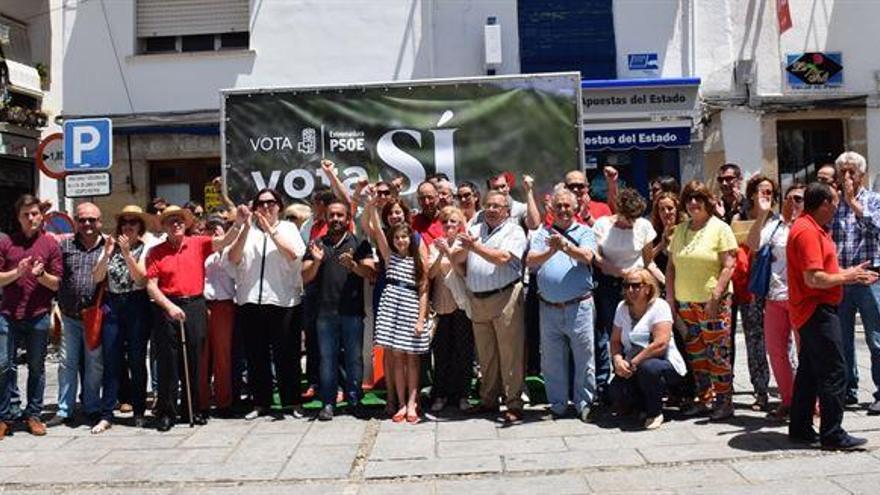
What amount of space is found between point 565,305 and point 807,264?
191 cm

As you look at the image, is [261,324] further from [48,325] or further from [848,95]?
[848,95]

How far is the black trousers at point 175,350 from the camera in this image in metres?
6.96

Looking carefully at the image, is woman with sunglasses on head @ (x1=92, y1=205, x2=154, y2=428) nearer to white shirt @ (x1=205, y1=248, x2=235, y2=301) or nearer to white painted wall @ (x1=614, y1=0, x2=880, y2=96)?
white shirt @ (x1=205, y1=248, x2=235, y2=301)

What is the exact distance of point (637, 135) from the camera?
13.6 metres

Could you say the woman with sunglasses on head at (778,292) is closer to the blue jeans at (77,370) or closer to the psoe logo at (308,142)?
the psoe logo at (308,142)

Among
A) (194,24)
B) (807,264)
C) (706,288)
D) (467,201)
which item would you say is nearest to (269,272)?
(467,201)

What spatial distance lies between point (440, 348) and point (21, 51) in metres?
12.6

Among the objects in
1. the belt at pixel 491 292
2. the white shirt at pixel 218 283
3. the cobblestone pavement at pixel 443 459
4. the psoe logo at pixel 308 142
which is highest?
the psoe logo at pixel 308 142

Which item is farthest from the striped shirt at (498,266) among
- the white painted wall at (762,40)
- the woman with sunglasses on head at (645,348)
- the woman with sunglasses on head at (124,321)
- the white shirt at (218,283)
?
the white painted wall at (762,40)

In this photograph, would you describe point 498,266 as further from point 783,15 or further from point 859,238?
point 783,15

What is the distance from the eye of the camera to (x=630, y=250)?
6.80 metres

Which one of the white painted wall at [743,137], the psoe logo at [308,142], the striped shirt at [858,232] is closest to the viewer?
the striped shirt at [858,232]

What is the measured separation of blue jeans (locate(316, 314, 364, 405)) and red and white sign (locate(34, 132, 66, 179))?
224 inches

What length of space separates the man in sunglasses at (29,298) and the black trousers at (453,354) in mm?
3308
